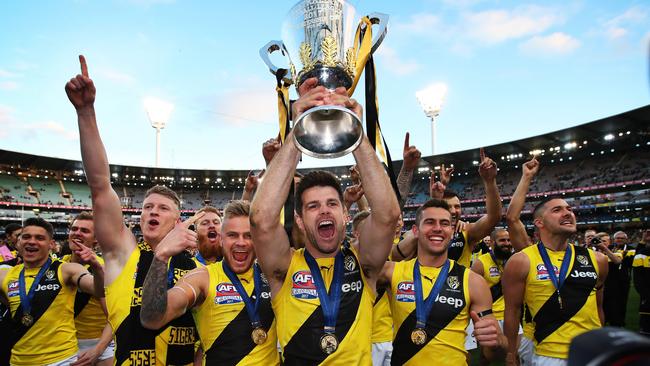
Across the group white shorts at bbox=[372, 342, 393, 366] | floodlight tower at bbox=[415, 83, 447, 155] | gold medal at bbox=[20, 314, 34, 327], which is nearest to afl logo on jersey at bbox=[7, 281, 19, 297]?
gold medal at bbox=[20, 314, 34, 327]

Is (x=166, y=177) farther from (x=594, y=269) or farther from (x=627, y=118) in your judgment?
(x=594, y=269)

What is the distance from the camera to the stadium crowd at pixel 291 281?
98.5 inches

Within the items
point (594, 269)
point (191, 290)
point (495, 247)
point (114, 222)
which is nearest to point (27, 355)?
point (114, 222)

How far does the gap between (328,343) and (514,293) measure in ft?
8.71

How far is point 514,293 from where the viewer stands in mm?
4254

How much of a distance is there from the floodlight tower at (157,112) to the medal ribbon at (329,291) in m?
41.9

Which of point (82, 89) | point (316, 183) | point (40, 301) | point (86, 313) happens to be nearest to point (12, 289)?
point (40, 301)

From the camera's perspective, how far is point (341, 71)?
99.7 inches

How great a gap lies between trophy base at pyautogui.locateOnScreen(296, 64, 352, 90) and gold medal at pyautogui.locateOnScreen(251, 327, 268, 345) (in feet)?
5.46

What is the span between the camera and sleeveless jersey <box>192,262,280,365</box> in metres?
2.71

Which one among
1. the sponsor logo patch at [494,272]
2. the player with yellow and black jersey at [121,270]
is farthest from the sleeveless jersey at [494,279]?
the player with yellow and black jersey at [121,270]

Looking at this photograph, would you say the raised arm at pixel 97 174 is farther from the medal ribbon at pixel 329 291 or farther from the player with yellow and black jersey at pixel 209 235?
the medal ribbon at pixel 329 291

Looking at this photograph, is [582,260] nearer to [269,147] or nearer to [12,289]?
[269,147]

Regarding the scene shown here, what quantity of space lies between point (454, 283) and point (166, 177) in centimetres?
5456
